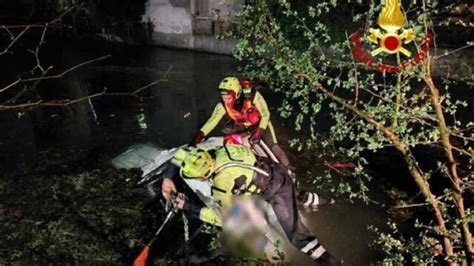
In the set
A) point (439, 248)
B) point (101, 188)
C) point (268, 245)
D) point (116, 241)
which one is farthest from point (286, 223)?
point (101, 188)

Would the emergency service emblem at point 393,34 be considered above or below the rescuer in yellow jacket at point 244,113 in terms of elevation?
above

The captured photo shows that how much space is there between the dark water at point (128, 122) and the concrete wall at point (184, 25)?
654mm

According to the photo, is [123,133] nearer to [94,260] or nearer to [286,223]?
[94,260]

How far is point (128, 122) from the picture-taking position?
10914 millimetres

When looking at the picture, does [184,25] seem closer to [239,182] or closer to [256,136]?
[256,136]

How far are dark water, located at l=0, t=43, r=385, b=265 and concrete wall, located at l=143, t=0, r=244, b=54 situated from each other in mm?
654

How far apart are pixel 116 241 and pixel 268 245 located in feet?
6.10

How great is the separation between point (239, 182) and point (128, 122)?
6.66 metres

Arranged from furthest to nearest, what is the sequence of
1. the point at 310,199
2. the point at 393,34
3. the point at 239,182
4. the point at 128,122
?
the point at 128,122 → the point at 310,199 → the point at 239,182 → the point at 393,34

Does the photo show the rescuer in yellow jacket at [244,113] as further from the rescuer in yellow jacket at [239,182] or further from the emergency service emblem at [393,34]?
the emergency service emblem at [393,34]

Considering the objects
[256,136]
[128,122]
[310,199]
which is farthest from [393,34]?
[128,122]

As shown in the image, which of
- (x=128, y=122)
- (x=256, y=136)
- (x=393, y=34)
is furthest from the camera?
(x=128, y=122)

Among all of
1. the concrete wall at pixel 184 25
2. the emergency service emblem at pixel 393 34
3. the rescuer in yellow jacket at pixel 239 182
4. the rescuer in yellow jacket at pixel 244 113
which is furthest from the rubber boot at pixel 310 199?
the concrete wall at pixel 184 25

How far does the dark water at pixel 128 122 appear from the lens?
6.43 meters
